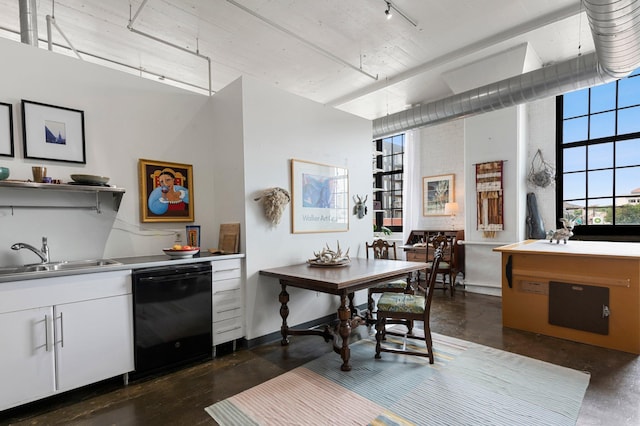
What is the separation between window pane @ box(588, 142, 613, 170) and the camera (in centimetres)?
508

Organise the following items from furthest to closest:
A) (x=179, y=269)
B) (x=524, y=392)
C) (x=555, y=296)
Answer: (x=555, y=296), (x=179, y=269), (x=524, y=392)

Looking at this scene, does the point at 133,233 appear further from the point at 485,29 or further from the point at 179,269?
the point at 485,29

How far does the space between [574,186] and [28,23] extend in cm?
746

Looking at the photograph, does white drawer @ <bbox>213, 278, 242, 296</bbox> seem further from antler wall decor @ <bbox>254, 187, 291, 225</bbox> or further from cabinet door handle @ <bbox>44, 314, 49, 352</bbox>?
cabinet door handle @ <bbox>44, 314, 49, 352</bbox>

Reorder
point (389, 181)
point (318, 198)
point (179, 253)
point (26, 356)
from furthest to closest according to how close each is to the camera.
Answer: point (389, 181) → point (318, 198) → point (179, 253) → point (26, 356)

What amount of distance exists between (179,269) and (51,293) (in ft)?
2.85

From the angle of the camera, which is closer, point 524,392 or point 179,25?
point 524,392

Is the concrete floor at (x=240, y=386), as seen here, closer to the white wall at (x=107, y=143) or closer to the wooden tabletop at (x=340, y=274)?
the wooden tabletop at (x=340, y=274)

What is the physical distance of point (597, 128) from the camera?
519 centimetres

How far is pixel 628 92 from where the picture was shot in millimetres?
4938

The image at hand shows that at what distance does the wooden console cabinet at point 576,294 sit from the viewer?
3.03 m

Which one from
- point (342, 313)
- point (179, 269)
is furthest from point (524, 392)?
point (179, 269)

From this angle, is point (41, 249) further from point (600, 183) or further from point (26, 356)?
point (600, 183)

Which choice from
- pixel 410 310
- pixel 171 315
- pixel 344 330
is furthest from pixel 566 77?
pixel 171 315
